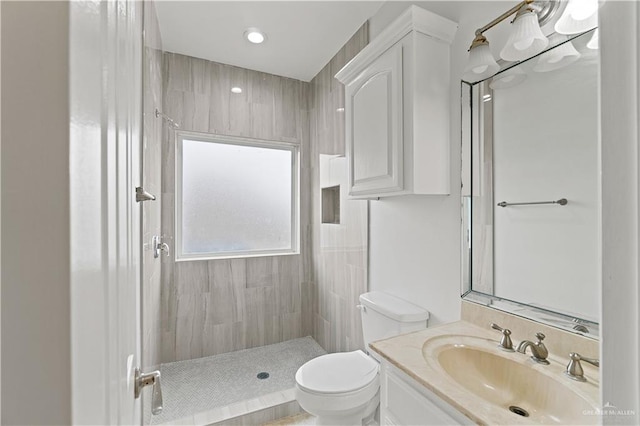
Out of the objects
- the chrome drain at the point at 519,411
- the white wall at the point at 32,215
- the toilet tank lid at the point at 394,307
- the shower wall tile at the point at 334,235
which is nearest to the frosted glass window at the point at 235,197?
the shower wall tile at the point at 334,235

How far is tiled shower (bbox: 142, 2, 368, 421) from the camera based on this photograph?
228 centimetres

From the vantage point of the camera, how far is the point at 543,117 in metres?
1.03

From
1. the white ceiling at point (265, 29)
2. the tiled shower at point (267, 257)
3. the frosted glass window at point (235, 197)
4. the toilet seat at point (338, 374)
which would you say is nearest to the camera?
the toilet seat at point (338, 374)

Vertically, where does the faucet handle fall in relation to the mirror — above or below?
below

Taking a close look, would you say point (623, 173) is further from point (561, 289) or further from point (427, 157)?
point (427, 157)

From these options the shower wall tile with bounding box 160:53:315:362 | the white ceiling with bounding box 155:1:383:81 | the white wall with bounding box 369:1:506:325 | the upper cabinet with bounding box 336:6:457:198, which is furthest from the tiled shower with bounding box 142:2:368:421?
the upper cabinet with bounding box 336:6:457:198

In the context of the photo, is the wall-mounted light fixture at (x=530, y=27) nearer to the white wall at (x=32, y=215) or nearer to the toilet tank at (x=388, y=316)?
the toilet tank at (x=388, y=316)

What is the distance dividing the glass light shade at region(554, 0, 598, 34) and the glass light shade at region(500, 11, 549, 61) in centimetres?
6

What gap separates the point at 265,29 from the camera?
2096 millimetres

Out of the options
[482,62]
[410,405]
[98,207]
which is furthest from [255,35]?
[410,405]

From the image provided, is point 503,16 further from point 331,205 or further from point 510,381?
point 331,205

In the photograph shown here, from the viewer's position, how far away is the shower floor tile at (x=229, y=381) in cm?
189

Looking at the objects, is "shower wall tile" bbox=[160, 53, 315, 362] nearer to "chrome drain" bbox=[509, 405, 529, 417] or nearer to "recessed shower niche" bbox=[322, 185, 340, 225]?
"recessed shower niche" bbox=[322, 185, 340, 225]

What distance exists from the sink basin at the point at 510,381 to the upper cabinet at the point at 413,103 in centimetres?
68
